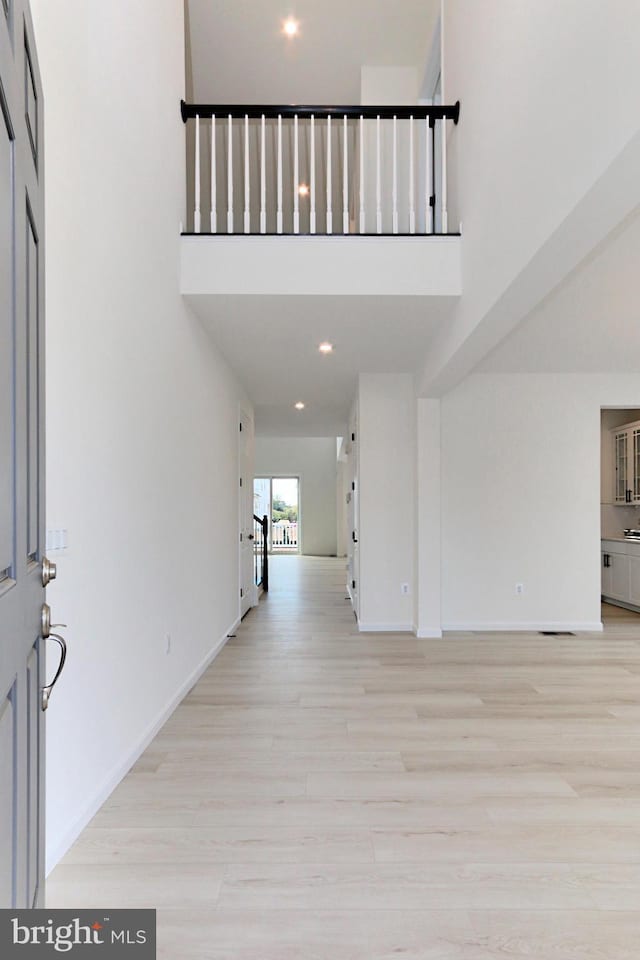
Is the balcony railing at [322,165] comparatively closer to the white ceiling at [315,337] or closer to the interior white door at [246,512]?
the white ceiling at [315,337]

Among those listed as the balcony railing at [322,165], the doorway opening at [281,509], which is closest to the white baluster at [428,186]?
the balcony railing at [322,165]

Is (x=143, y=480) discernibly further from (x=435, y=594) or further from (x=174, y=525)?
(x=435, y=594)

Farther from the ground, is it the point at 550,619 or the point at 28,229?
the point at 28,229

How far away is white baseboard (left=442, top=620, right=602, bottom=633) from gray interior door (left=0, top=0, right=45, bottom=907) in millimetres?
4650

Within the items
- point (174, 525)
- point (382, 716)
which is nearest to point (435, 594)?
point (382, 716)

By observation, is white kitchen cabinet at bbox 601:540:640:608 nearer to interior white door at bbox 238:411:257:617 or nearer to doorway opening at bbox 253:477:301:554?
interior white door at bbox 238:411:257:617

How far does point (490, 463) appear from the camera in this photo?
562 centimetres

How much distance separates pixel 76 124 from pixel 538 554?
16.3 ft

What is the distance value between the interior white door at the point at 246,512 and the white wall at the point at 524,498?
6.80 ft

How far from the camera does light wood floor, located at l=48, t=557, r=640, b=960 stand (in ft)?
5.41

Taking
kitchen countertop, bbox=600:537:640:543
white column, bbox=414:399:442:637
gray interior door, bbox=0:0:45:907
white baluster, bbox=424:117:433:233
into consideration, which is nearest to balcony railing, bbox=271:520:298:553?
kitchen countertop, bbox=600:537:640:543

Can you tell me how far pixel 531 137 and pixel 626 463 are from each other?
607cm

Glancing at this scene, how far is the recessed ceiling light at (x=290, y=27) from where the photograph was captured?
16.5 feet

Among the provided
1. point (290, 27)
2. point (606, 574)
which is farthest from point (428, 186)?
point (606, 574)
